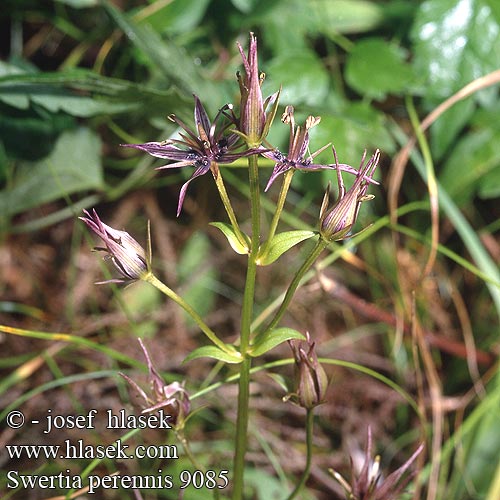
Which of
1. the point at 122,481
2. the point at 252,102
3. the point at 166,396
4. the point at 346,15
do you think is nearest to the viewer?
the point at 252,102

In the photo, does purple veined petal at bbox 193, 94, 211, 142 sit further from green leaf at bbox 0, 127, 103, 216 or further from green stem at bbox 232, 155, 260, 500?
green leaf at bbox 0, 127, 103, 216

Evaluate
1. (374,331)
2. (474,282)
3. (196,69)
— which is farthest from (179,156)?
(474,282)

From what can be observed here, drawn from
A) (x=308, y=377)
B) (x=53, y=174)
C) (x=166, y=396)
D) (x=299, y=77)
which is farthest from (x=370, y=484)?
(x=53, y=174)

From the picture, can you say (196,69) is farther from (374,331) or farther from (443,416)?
(443,416)

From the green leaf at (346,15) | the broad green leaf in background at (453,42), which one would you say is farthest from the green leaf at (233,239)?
the green leaf at (346,15)

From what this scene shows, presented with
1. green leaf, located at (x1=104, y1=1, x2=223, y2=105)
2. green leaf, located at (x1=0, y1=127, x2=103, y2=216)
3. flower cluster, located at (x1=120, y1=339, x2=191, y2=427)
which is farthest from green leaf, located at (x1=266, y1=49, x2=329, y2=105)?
flower cluster, located at (x1=120, y1=339, x2=191, y2=427)

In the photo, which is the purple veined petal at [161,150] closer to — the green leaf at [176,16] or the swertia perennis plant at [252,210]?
the swertia perennis plant at [252,210]

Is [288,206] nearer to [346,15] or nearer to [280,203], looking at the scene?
[346,15]
